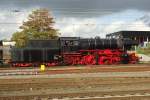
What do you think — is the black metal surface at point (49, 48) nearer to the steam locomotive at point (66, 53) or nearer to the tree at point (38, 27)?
the steam locomotive at point (66, 53)

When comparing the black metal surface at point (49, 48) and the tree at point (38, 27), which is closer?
the black metal surface at point (49, 48)

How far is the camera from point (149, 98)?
39.8 feet

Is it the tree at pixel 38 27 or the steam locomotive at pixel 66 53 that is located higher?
the tree at pixel 38 27

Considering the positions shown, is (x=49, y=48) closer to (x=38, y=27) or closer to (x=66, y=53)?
(x=66, y=53)

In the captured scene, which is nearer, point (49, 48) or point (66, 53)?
point (66, 53)

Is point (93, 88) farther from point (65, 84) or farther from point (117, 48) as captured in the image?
point (117, 48)

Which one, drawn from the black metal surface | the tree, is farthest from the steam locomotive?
the tree

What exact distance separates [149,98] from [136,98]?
455 mm

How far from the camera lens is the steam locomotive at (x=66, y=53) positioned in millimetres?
33188

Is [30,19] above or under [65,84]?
above

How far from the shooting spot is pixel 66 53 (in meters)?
33.3

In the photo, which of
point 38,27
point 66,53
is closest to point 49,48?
point 66,53

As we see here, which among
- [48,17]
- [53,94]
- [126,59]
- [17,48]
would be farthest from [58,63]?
[48,17]

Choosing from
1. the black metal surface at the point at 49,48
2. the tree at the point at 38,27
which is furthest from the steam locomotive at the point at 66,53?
the tree at the point at 38,27
